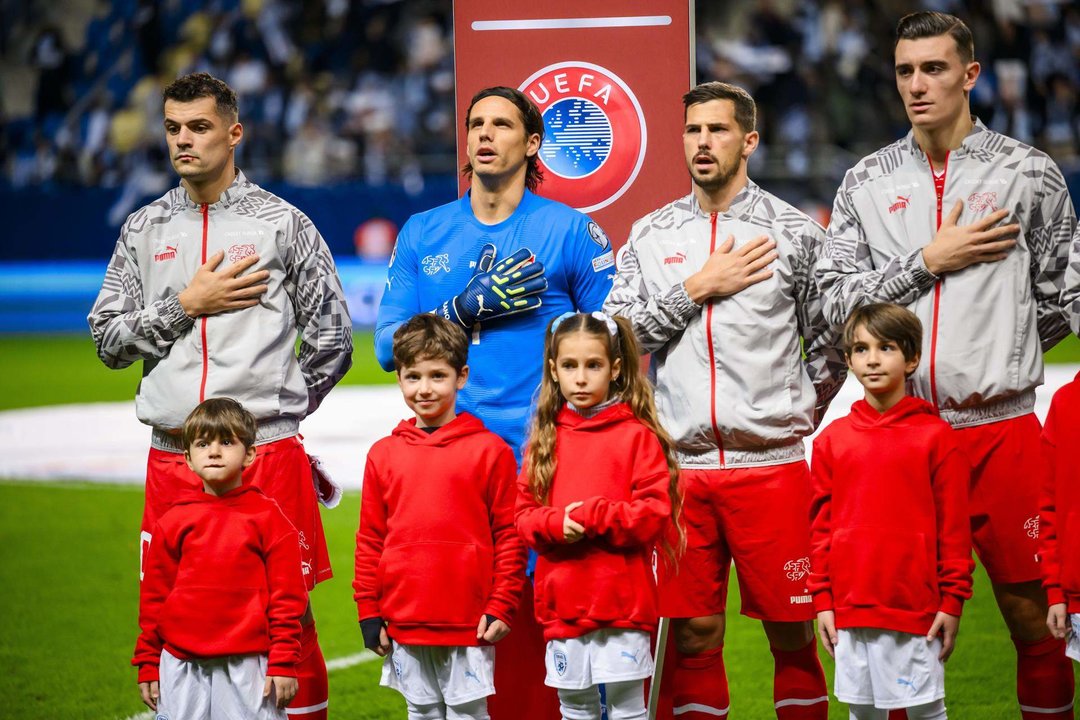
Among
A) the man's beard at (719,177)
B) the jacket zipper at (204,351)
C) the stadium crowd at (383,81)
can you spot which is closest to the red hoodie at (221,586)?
the jacket zipper at (204,351)

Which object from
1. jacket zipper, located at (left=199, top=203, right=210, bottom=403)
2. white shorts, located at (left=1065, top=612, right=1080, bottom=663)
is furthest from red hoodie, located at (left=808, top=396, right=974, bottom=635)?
jacket zipper, located at (left=199, top=203, right=210, bottom=403)

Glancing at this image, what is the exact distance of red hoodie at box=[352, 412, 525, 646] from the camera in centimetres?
404

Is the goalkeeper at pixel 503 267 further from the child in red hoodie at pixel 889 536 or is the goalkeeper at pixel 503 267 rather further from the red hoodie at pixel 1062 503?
the red hoodie at pixel 1062 503

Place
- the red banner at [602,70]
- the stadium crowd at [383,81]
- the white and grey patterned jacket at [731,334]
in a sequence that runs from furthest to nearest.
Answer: the stadium crowd at [383,81]
the red banner at [602,70]
the white and grey patterned jacket at [731,334]

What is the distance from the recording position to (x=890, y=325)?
4.01 m

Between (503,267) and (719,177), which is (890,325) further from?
(503,267)

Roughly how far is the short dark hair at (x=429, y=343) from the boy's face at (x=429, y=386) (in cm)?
2

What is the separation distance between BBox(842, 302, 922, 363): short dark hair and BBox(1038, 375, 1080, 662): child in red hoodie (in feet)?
1.46

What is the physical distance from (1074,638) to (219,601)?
251cm

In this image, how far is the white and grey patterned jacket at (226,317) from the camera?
15.0 feet

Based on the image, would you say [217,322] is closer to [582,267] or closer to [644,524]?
[582,267]

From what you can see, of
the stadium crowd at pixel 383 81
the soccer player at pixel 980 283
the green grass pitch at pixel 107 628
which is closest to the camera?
the soccer player at pixel 980 283

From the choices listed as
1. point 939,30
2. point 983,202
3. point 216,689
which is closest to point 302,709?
point 216,689

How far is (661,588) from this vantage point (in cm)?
451
